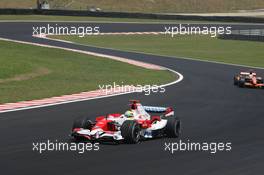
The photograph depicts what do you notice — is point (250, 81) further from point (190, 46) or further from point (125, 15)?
point (125, 15)

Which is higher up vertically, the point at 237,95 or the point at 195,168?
the point at 195,168

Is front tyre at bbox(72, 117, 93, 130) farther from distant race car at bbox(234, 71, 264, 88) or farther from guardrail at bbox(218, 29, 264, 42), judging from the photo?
guardrail at bbox(218, 29, 264, 42)

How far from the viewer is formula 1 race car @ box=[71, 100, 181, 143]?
1355cm

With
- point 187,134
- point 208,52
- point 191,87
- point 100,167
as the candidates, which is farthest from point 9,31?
point 100,167

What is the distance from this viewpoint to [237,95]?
23.3 meters

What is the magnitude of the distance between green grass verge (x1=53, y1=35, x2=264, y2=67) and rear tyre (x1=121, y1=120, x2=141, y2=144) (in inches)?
974

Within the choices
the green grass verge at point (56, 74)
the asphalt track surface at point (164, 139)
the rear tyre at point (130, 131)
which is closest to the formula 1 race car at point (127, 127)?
the rear tyre at point (130, 131)

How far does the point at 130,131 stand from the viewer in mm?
13500

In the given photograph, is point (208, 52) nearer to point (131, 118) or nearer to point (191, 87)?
point (191, 87)

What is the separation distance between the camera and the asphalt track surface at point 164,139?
11.4 meters

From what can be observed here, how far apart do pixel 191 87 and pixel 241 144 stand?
11.7m
